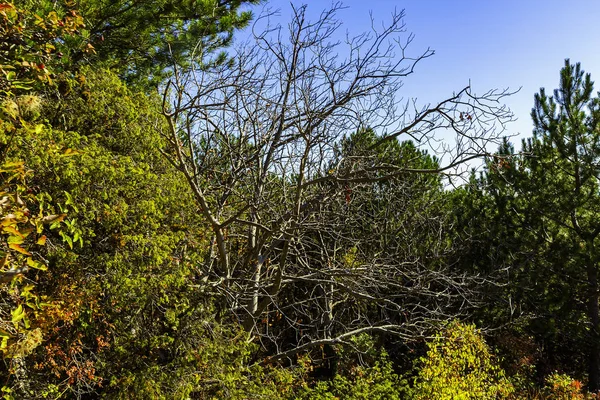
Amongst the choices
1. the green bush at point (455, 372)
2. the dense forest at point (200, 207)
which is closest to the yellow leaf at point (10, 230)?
the dense forest at point (200, 207)

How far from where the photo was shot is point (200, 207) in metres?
6.22

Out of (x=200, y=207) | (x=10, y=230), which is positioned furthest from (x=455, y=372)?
(x=10, y=230)

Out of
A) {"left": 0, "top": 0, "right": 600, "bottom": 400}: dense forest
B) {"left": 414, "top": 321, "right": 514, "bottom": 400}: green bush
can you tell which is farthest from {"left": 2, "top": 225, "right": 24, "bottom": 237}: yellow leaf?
{"left": 414, "top": 321, "right": 514, "bottom": 400}: green bush

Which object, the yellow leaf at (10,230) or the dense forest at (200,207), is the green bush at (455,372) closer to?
the dense forest at (200,207)

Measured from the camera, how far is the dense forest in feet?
14.9

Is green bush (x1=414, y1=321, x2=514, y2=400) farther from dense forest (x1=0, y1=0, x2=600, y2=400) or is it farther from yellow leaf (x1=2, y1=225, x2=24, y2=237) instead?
yellow leaf (x1=2, y1=225, x2=24, y2=237)

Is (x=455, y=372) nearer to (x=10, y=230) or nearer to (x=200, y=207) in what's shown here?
(x=200, y=207)

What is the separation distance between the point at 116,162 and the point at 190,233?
126 centimetres

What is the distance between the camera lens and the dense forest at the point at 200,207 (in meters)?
4.53

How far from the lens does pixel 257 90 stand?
6.20 metres

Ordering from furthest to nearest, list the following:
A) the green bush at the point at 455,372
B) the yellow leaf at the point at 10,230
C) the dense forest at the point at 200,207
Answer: the green bush at the point at 455,372 → the dense forest at the point at 200,207 → the yellow leaf at the point at 10,230

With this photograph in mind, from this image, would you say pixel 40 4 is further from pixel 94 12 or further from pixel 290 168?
pixel 290 168

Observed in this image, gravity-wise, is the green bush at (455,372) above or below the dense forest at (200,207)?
below

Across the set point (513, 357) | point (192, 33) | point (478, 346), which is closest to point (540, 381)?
point (513, 357)
